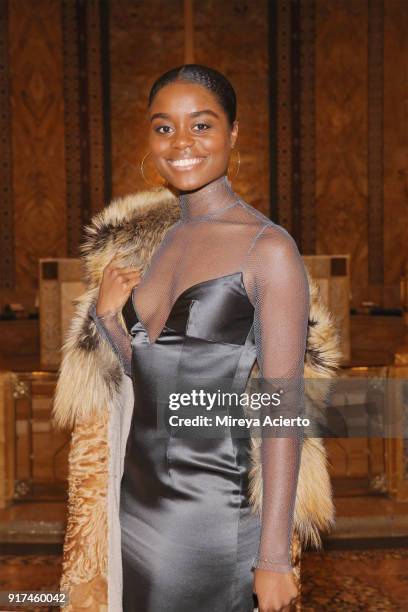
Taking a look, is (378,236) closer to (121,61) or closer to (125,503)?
(121,61)

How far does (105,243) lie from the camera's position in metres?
2.06

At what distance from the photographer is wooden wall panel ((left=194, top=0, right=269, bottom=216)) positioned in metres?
12.6

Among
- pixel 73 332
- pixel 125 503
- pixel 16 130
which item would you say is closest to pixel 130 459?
pixel 125 503

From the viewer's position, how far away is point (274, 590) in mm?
1509

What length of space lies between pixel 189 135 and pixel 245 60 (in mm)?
11531

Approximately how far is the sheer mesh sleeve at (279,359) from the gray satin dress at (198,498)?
12 centimetres

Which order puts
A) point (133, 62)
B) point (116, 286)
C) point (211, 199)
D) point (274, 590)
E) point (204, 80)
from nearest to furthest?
point (274, 590), point (204, 80), point (211, 199), point (116, 286), point (133, 62)

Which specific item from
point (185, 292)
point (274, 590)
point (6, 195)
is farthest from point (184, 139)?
point (6, 195)

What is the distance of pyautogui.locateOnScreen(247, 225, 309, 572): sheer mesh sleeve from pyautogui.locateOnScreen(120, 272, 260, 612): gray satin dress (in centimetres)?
12

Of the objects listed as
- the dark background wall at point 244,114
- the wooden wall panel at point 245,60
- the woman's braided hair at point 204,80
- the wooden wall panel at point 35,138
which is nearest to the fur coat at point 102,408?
the woman's braided hair at point 204,80

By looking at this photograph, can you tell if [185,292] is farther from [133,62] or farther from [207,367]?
[133,62]

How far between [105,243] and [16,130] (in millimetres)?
10840

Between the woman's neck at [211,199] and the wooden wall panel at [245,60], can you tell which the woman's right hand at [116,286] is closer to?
the woman's neck at [211,199]

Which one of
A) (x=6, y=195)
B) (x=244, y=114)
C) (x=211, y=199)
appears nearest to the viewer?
(x=211, y=199)
